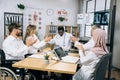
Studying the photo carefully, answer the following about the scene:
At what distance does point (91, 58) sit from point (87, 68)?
8.7 inches

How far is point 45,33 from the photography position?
6367 mm

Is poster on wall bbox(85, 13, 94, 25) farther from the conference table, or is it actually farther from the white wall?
the conference table

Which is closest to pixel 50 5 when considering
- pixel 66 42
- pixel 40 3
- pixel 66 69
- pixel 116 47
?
pixel 40 3

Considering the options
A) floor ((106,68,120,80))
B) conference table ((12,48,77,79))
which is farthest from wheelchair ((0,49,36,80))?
floor ((106,68,120,80))

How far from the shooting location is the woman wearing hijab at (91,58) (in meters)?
2.02

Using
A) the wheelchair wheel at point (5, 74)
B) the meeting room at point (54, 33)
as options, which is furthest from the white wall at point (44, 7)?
the wheelchair wheel at point (5, 74)

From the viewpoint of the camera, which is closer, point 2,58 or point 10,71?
point 10,71

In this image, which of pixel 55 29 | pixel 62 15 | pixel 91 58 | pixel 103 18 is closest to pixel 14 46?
pixel 91 58

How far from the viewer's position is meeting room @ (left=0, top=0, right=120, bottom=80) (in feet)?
9.09

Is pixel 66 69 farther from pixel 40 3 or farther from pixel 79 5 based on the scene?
pixel 79 5

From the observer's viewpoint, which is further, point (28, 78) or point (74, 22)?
point (74, 22)

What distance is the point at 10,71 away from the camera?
8.37 feet

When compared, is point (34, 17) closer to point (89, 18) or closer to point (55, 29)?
point (55, 29)

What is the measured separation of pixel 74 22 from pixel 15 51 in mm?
4112
